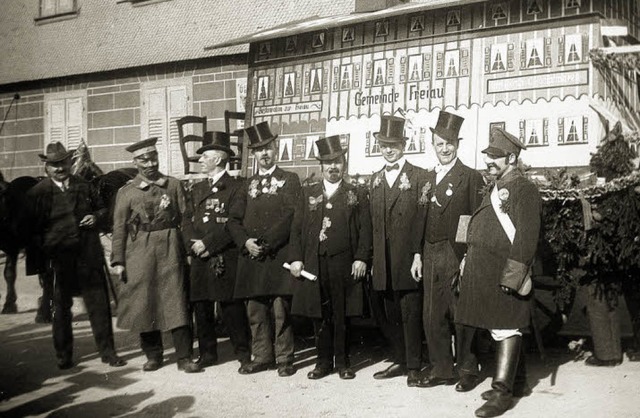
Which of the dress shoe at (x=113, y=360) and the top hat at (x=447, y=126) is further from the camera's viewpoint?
the dress shoe at (x=113, y=360)

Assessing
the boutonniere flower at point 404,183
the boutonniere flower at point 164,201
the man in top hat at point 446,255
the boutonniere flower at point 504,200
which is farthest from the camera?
the boutonniere flower at point 164,201

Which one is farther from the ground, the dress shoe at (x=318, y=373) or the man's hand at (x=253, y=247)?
the man's hand at (x=253, y=247)

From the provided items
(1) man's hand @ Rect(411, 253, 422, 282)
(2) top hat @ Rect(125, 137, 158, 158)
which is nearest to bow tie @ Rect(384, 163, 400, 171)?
(1) man's hand @ Rect(411, 253, 422, 282)

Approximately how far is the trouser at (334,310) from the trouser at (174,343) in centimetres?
131

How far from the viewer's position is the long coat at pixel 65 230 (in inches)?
286

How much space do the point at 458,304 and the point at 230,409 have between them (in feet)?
6.16

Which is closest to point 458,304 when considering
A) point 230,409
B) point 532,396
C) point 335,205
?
point 532,396

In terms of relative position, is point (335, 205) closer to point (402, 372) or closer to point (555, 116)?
point (402, 372)

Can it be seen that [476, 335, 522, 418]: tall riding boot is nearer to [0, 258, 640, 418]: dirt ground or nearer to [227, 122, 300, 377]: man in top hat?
[0, 258, 640, 418]: dirt ground

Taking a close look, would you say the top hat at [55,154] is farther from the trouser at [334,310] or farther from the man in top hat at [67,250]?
the trouser at [334,310]

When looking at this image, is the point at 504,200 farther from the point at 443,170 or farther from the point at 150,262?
the point at 150,262

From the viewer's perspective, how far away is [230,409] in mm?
5629

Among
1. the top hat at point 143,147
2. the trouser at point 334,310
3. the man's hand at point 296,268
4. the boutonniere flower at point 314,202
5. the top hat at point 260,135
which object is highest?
the top hat at point 260,135

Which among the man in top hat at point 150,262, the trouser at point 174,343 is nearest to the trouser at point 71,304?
the man in top hat at point 150,262
